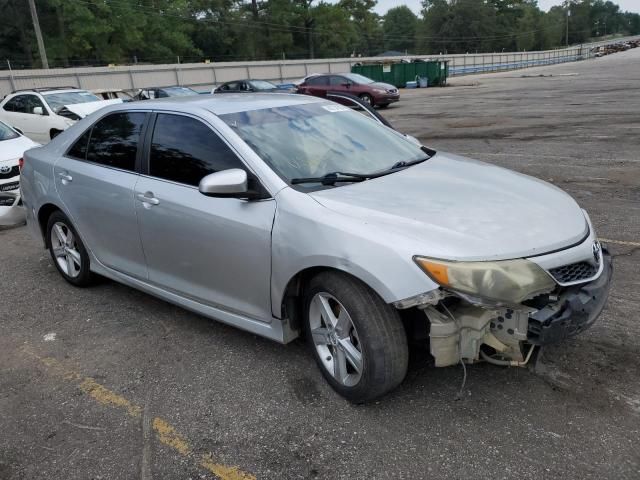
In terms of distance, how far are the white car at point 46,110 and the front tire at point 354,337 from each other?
484 inches

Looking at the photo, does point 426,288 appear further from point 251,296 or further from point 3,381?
point 3,381

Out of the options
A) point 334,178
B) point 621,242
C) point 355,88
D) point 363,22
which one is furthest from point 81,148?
point 363,22

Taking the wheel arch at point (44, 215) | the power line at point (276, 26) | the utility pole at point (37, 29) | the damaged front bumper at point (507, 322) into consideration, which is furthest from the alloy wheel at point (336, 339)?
the power line at point (276, 26)

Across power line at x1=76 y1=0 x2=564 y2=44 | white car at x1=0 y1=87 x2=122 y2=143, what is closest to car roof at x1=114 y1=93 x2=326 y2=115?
white car at x1=0 y1=87 x2=122 y2=143

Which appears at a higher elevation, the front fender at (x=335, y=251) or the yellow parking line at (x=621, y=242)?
the front fender at (x=335, y=251)

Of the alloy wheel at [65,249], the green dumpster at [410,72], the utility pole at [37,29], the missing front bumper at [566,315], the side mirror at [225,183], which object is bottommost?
the green dumpster at [410,72]

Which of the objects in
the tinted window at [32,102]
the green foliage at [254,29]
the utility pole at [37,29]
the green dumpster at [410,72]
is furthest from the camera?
the green foliage at [254,29]

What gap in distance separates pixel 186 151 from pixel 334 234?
140cm

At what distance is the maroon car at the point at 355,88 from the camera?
2450 cm

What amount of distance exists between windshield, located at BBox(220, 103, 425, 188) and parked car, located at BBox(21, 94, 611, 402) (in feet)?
0.04

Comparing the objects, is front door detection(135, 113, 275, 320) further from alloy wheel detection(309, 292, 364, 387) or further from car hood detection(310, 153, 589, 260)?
car hood detection(310, 153, 589, 260)

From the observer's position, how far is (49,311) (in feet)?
14.7

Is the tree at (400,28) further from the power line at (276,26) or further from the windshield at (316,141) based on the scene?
Result: the windshield at (316,141)

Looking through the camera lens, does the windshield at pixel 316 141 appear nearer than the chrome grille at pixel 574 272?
No
